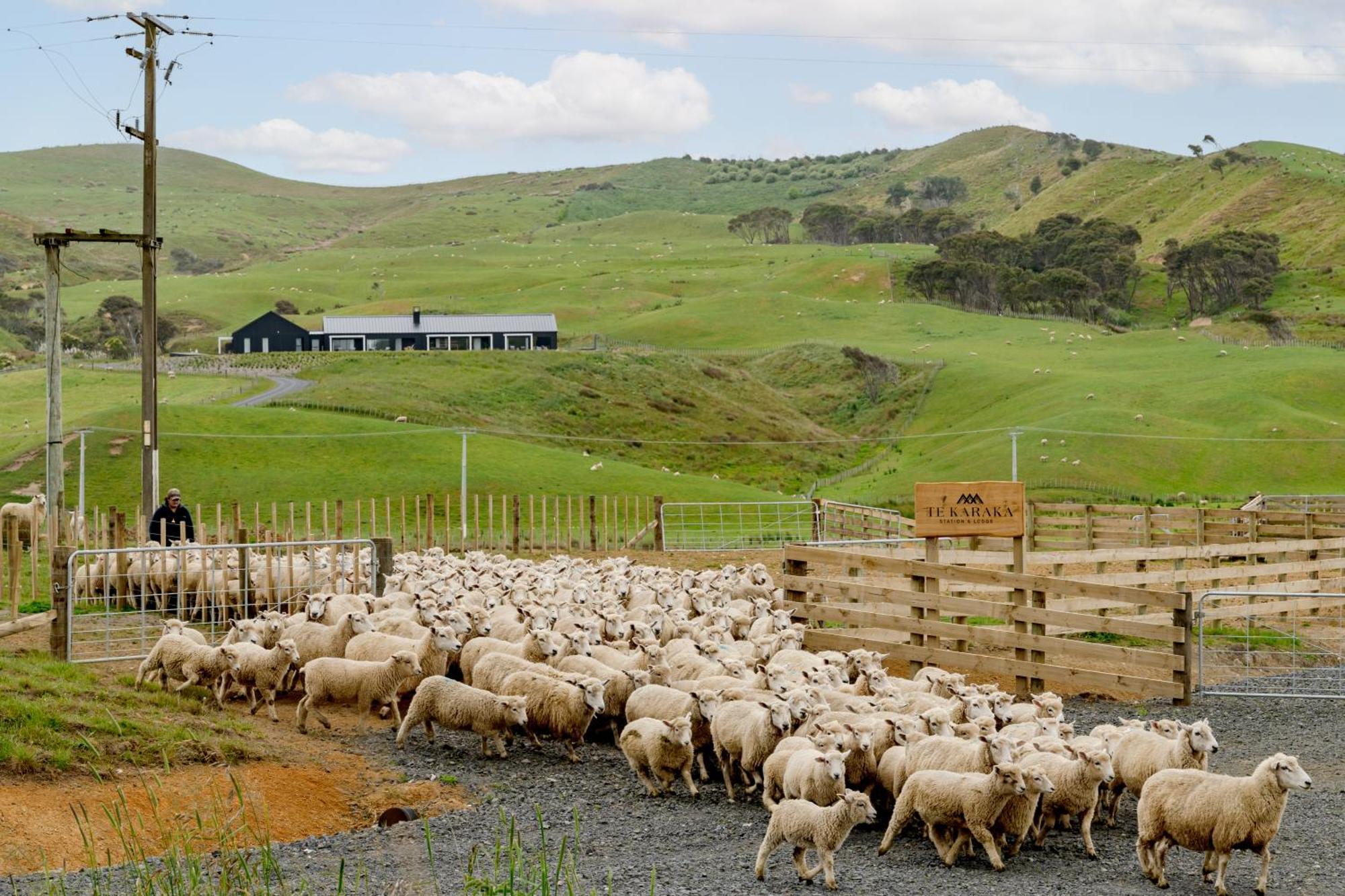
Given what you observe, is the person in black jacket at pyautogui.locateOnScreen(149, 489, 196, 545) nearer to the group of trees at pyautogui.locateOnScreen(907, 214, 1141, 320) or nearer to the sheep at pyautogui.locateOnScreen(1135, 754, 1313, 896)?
the sheep at pyautogui.locateOnScreen(1135, 754, 1313, 896)

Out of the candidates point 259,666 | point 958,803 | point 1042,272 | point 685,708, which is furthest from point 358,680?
point 1042,272

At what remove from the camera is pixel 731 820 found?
36.5ft

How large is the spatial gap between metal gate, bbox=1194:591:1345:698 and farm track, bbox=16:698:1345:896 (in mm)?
4016

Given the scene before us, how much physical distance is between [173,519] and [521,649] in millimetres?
9325

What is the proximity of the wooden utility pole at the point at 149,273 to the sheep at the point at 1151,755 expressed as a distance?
59.0 feet

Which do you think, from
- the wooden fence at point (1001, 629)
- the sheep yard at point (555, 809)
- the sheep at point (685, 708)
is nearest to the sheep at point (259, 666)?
the sheep yard at point (555, 809)

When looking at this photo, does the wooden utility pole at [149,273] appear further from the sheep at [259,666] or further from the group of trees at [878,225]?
the group of trees at [878,225]

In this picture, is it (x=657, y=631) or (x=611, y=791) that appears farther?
(x=657, y=631)

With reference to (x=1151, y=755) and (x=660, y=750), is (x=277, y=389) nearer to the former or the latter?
(x=660, y=750)

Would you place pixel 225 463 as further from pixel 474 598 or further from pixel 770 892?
pixel 770 892

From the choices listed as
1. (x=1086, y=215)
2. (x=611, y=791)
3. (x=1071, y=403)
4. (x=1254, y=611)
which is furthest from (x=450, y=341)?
(x=1086, y=215)

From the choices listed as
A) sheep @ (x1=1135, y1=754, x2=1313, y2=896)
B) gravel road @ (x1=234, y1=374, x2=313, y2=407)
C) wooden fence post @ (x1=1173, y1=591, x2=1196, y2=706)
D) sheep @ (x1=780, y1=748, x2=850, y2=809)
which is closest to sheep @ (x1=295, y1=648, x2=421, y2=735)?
sheep @ (x1=780, y1=748, x2=850, y2=809)

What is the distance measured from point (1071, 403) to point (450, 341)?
46.3 meters

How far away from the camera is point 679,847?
10.3m
